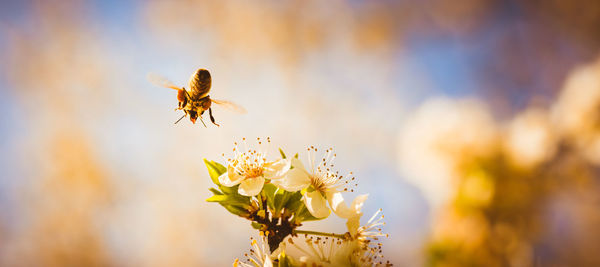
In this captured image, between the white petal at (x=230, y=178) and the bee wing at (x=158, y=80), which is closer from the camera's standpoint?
the white petal at (x=230, y=178)

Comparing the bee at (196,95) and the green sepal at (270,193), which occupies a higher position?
the bee at (196,95)

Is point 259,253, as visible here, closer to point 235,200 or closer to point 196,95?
point 235,200

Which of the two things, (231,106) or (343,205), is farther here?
(231,106)

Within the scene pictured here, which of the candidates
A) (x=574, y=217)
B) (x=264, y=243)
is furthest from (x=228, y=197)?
(x=574, y=217)

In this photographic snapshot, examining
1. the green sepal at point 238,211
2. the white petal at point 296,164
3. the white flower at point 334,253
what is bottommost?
the white flower at point 334,253

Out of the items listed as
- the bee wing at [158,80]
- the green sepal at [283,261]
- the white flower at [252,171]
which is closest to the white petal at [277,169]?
the white flower at [252,171]

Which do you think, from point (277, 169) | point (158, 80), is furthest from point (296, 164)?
point (158, 80)

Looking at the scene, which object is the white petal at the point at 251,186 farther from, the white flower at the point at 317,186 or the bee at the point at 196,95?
the bee at the point at 196,95
